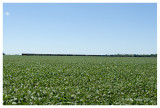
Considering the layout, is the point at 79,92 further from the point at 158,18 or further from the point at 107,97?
the point at 158,18

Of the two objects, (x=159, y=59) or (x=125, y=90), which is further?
(x=159, y=59)

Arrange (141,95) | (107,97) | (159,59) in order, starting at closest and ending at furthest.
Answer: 1. (107,97)
2. (141,95)
3. (159,59)

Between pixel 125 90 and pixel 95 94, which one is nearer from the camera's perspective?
pixel 95 94

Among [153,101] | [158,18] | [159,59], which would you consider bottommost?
[153,101]

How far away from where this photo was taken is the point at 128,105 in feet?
31.8

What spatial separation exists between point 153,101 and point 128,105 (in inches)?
72.8

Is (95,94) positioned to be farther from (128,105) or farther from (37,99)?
(37,99)

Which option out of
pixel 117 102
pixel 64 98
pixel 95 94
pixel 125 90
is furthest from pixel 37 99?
pixel 125 90

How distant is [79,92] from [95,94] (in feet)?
3.19

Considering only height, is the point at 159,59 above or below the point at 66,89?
above

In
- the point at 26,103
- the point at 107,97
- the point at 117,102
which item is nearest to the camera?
the point at 26,103

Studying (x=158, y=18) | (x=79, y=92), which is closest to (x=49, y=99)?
(x=79, y=92)

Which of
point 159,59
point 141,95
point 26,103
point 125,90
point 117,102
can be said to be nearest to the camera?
point 26,103

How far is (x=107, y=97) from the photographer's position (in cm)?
1120
